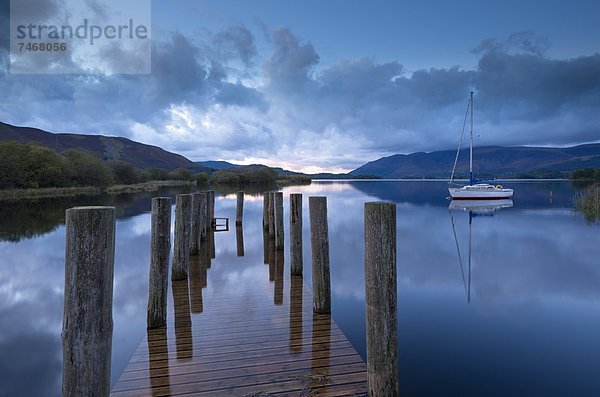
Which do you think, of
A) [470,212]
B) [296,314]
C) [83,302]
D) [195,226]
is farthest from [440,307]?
[470,212]

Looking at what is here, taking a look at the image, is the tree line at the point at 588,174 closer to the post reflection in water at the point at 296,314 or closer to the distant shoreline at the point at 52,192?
the distant shoreline at the point at 52,192

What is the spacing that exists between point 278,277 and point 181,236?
9.35ft

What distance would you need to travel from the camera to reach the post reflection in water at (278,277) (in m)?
7.82

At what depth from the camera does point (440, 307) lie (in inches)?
368

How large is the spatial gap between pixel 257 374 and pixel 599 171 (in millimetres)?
122439

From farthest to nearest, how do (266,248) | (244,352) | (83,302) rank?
1. (266,248)
2. (244,352)
3. (83,302)

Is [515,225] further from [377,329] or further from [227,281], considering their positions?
[377,329]

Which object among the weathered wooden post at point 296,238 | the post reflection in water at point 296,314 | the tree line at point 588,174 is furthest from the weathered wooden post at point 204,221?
the tree line at point 588,174

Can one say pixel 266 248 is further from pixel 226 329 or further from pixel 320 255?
pixel 226 329

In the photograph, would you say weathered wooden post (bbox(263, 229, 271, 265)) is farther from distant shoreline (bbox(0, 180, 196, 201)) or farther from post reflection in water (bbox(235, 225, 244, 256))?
distant shoreline (bbox(0, 180, 196, 201))

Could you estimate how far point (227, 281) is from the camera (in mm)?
9344

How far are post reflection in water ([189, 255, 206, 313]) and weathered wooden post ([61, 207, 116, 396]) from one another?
3.86m

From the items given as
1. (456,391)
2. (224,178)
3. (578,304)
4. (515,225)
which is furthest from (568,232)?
(224,178)

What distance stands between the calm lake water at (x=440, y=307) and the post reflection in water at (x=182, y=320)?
3.24 feet
